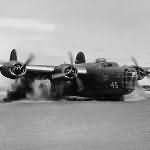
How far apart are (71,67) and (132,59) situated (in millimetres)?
Answer: 8101

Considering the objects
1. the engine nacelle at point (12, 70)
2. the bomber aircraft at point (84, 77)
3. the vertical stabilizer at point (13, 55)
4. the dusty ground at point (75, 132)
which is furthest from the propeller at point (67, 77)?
the dusty ground at point (75, 132)

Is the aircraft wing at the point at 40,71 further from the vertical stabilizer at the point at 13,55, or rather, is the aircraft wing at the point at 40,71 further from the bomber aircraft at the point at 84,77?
the vertical stabilizer at the point at 13,55

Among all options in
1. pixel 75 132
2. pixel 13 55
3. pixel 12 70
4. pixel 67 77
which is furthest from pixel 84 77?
pixel 75 132

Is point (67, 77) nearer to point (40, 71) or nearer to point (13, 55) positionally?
point (40, 71)

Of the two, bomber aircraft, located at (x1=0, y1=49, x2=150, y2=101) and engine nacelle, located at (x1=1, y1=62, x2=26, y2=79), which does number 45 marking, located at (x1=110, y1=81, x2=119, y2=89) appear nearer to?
bomber aircraft, located at (x1=0, y1=49, x2=150, y2=101)

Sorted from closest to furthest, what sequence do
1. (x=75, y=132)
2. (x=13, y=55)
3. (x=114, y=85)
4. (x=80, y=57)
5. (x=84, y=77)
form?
(x=75, y=132) < (x=114, y=85) < (x=84, y=77) < (x=13, y=55) < (x=80, y=57)

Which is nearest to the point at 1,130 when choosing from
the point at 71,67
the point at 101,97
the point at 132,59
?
the point at 71,67

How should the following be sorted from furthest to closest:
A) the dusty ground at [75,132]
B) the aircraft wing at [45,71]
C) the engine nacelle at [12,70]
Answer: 1. the aircraft wing at [45,71]
2. the engine nacelle at [12,70]
3. the dusty ground at [75,132]

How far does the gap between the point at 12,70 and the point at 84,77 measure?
7.75 meters

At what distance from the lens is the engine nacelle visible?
104 ft

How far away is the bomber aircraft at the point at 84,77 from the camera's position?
3262 centimetres

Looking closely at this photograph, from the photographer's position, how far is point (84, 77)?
35938 millimetres

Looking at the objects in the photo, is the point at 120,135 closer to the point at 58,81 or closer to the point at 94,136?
the point at 94,136

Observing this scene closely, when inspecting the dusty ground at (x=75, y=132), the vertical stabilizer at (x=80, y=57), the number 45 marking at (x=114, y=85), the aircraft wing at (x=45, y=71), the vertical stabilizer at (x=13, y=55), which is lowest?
the dusty ground at (x=75, y=132)
